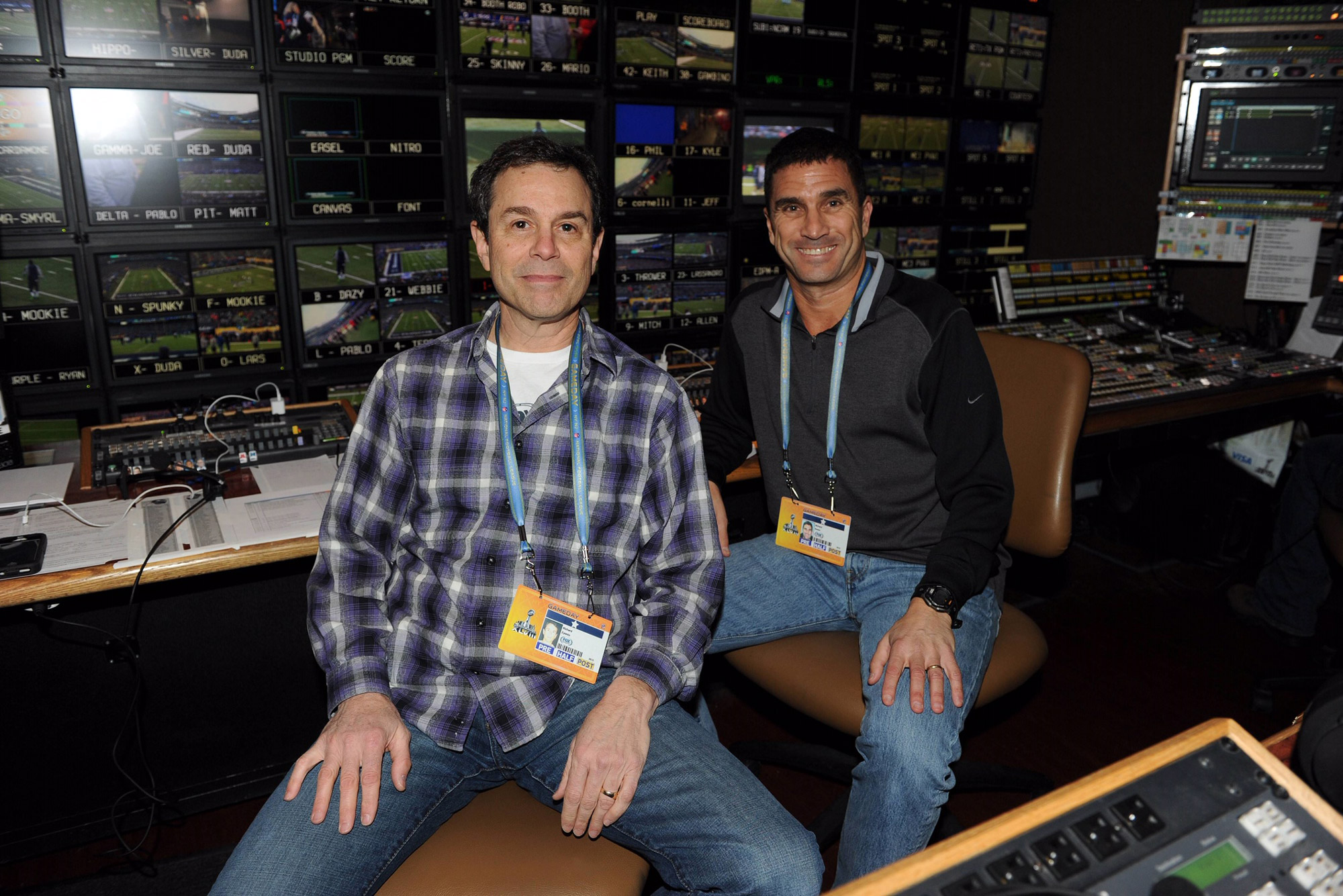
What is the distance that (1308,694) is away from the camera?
8.35 ft

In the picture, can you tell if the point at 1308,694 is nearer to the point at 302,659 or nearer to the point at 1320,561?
the point at 1320,561

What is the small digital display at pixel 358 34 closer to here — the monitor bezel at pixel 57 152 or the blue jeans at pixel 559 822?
the monitor bezel at pixel 57 152

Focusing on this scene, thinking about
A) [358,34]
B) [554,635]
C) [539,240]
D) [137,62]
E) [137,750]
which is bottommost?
[137,750]

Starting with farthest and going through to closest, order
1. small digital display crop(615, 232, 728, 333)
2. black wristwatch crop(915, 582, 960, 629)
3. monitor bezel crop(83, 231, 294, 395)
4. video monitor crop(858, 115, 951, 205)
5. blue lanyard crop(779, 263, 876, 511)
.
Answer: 1. video monitor crop(858, 115, 951, 205)
2. small digital display crop(615, 232, 728, 333)
3. monitor bezel crop(83, 231, 294, 395)
4. blue lanyard crop(779, 263, 876, 511)
5. black wristwatch crop(915, 582, 960, 629)

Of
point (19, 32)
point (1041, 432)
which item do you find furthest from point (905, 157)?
point (19, 32)

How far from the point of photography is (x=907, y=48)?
10.4ft

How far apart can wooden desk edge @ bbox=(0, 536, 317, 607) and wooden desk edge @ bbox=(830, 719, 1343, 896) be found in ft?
3.74

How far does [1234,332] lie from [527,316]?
282 cm

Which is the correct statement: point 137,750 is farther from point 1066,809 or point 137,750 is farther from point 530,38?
point 530,38

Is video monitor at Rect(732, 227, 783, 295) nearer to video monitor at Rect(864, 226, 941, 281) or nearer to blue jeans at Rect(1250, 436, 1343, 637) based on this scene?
video monitor at Rect(864, 226, 941, 281)

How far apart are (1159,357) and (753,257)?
1345 millimetres

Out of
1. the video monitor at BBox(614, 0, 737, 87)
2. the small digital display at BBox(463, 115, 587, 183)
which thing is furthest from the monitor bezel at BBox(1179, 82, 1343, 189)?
the small digital display at BBox(463, 115, 587, 183)

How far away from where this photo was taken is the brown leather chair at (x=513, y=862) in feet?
3.67

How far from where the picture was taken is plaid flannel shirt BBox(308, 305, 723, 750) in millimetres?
1324
